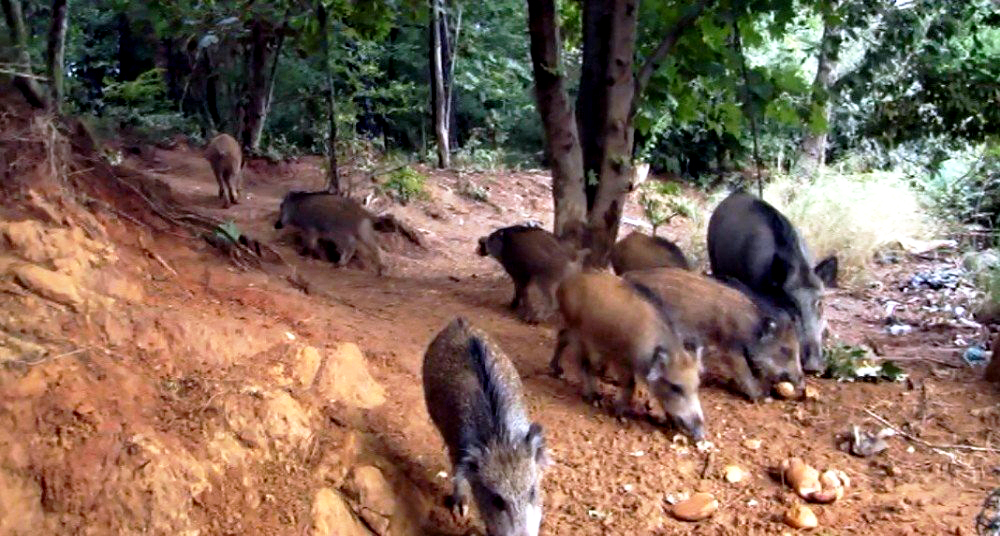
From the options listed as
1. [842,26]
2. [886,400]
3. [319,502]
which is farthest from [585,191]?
[319,502]

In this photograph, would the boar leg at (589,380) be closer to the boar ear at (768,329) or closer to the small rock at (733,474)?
the small rock at (733,474)

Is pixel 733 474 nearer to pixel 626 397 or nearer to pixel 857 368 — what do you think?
pixel 626 397

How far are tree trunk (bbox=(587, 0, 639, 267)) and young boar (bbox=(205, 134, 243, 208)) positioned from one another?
207 inches

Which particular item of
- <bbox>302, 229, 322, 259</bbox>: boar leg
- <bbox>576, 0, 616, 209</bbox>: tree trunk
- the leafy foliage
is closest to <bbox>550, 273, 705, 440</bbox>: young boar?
the leafy foliage

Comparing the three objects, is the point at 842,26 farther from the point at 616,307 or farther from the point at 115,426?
the point at 115,426

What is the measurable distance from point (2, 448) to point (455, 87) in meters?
15.9

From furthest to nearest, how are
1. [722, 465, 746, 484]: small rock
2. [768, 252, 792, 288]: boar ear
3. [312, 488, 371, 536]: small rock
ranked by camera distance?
[768, 252, 792, 288]: boar ear < [722, 465, 746, 484]: small rock < [312, 488, 371, 536]: small rock

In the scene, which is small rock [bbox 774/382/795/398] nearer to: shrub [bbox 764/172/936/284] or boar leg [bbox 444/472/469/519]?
boar leg [bbox 444/472/469/519]

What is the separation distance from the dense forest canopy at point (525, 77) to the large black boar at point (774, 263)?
2.33ft

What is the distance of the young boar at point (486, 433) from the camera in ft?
14.6

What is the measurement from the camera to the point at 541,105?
827 centimetres

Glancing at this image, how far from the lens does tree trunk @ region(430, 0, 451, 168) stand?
48.2ft

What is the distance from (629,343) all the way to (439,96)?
10.00 meters

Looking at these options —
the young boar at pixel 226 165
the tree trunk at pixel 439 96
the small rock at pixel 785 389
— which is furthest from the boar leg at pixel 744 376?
the tree trunk at pixel 439 96
